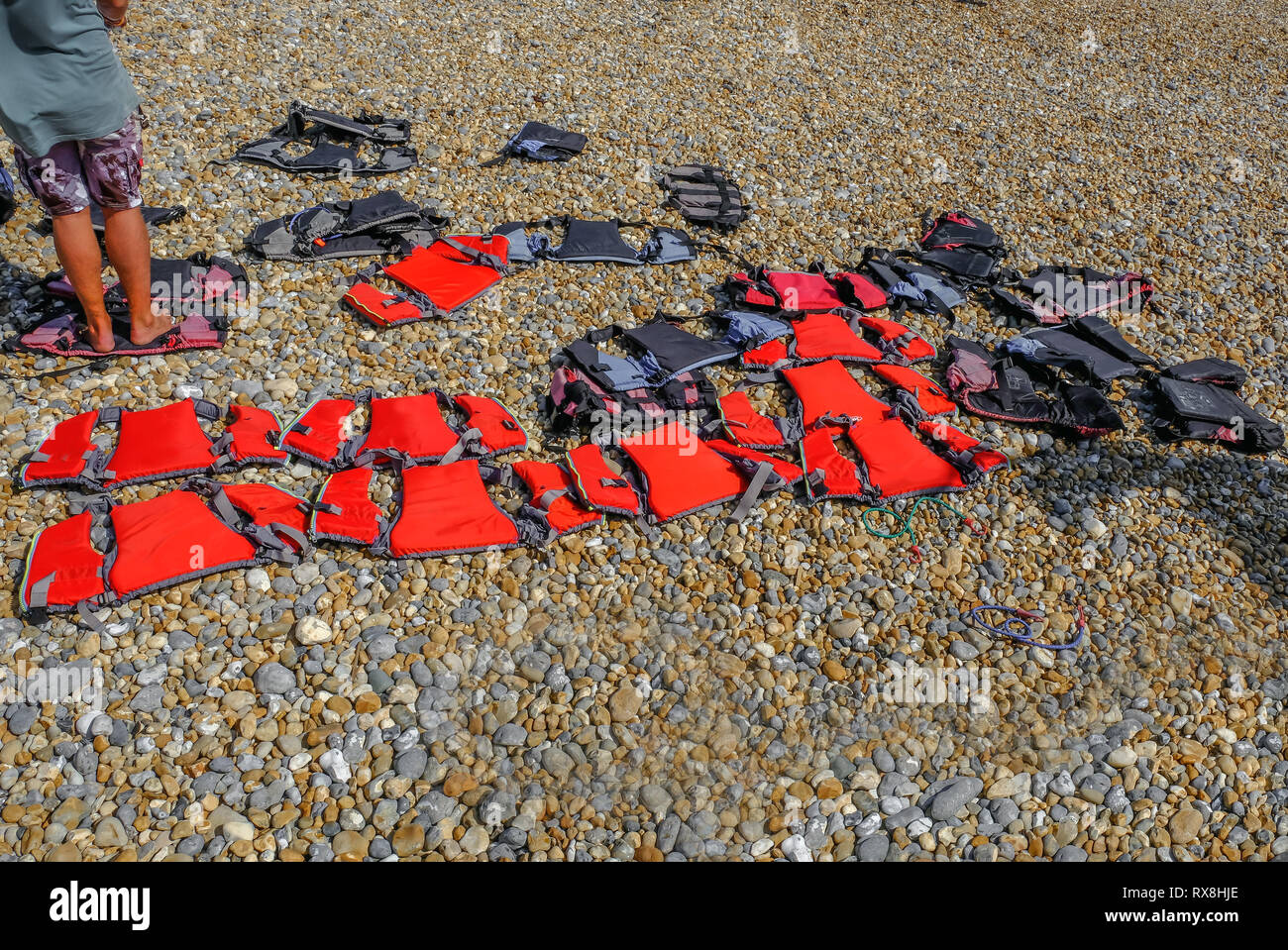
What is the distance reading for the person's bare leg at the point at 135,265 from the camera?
5.60 meters

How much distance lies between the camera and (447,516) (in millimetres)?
5035

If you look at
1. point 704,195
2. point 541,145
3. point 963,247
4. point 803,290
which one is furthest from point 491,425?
→ point 963,247

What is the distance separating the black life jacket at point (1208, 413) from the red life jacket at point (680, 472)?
3.40 meters

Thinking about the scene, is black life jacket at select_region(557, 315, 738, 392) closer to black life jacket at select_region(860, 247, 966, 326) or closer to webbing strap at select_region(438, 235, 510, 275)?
webbing strap at select_region(438, 235, 510, 275)

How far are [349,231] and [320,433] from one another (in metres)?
2.66

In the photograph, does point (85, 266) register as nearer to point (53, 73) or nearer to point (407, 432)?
point (53, 73)

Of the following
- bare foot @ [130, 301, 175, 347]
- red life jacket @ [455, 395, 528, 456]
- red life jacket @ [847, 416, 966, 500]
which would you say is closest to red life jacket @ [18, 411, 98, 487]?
bare foot @ [130, 301, 175, 347]

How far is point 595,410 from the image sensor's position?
5.85 metres

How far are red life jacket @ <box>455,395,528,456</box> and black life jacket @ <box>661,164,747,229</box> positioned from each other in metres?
3.53

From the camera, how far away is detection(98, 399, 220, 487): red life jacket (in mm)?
5102

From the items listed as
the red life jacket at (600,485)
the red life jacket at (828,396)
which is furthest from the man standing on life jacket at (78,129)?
the red life jacket at (828,396)
